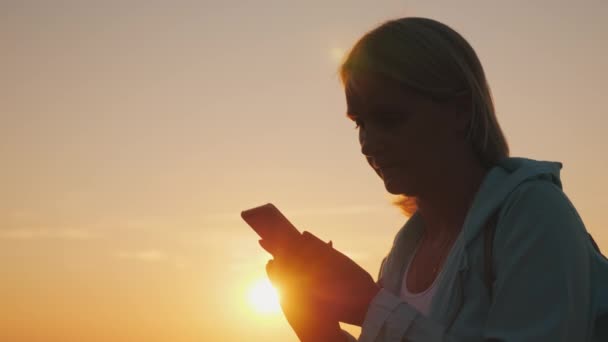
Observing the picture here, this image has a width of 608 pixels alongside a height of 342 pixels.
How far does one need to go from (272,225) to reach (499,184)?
1156 millimetres

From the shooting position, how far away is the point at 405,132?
11.2 feet

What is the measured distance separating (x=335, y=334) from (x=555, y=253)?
1328 mm

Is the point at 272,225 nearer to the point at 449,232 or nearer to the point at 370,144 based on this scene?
the point at 370,144

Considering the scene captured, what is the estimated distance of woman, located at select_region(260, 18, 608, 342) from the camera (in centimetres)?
278

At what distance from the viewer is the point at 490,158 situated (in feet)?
11.7

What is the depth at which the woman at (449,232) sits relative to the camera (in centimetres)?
278

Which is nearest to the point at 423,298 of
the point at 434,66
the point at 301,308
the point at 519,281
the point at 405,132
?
the point at 301,308

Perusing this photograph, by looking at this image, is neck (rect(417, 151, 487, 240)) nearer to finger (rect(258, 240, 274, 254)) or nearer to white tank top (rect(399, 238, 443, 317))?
white tank top (rect(399, 238, 443, 317))

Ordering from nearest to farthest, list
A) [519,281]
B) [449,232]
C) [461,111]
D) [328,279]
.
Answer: [519,281], [328,279], [461,111], [449,232]

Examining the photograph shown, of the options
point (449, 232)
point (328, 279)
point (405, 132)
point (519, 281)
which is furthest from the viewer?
point (449, 232)

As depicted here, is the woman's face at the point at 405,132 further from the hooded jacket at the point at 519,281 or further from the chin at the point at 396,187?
the hooded jacket at the point at 519,281

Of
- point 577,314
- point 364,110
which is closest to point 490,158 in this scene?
point 364,110

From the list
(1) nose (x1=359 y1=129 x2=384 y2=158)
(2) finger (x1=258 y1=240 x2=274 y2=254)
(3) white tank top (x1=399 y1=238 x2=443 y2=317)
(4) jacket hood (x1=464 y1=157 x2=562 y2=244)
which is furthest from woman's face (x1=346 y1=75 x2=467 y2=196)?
(2) finger (x1=258 y1=240 x2=274 y2=254)

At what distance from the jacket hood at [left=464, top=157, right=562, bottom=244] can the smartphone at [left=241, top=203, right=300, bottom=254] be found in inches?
33.7
